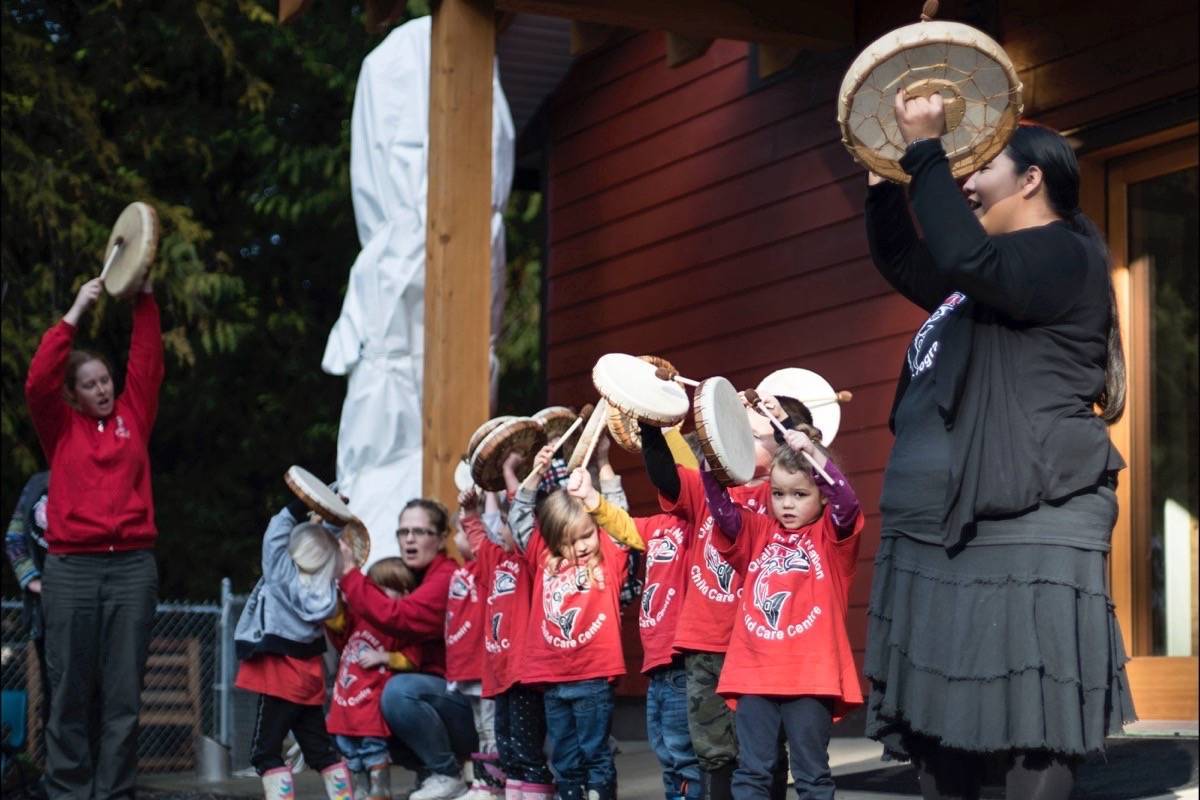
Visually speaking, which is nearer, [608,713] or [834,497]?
[834,497]

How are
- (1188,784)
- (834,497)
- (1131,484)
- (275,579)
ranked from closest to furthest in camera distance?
(834,497) < (1188,784) < (275,579) < (1131,484)

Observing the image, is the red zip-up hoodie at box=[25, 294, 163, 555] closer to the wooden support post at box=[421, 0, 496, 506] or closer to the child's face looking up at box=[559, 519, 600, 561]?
the wooden support post at box=[421, 0, 496, 506]

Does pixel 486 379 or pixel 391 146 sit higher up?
pixel 391 146

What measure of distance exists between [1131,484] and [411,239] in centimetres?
363

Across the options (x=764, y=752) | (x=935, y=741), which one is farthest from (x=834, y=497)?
(x=935, y=741)

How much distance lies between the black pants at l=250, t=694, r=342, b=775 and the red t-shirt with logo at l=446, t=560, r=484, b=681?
0.54 meters

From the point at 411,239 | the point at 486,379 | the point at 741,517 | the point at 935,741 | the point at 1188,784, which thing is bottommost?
the point at 1188,784

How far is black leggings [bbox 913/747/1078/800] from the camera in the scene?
3.01 m

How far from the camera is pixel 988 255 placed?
298 cm

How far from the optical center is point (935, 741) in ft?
10.3

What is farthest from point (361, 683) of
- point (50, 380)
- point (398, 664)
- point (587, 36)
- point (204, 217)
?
point (204, 217)


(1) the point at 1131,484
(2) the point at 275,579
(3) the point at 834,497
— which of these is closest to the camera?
(3) the point at 834,497

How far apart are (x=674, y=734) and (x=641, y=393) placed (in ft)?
4.07

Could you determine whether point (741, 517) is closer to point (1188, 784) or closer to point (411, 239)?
point (1188, 784)
